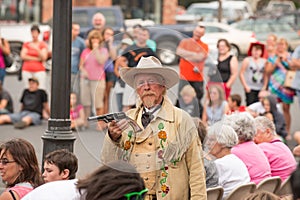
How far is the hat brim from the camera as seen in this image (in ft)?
18.9

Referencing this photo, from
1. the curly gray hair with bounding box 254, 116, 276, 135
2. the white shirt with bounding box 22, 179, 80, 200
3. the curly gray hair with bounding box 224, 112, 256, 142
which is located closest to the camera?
the white shirt with bounding box 22, 179, 80, 200

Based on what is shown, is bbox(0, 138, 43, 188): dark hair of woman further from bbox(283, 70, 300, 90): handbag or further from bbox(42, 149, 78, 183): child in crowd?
bbox(283, 70, 300, 90): handbag

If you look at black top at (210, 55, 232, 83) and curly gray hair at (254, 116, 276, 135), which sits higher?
black top at (210, 55, 232, 83)

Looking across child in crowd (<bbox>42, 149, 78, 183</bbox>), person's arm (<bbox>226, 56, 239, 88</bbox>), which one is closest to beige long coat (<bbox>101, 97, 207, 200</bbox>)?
child in crowd (<bbox>42, 149, 78, 183</bbox>)

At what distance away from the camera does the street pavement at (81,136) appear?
6.13 m

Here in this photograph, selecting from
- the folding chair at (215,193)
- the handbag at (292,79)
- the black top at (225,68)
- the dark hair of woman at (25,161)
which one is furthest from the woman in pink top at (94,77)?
the handbag at (292,79)

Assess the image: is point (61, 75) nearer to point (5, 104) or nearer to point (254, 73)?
point (254, 73)

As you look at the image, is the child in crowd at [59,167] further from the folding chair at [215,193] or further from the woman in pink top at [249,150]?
the woman in pink top at [249,150]

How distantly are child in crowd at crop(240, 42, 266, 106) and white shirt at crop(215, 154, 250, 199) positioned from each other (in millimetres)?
6914

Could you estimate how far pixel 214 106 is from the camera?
26.0 ft

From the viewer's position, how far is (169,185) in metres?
5.86

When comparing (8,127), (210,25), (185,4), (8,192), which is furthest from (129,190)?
(185,4)

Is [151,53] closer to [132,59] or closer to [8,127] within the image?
[132,59]

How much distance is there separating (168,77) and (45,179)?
3.26 feet
